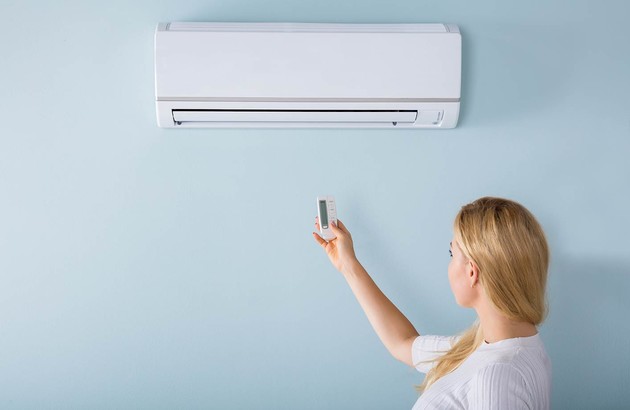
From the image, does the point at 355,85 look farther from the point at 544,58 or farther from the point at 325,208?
the point at 544,58

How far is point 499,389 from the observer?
4.89 ft

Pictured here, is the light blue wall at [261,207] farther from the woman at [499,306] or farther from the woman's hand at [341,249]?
the woman at [499,306]

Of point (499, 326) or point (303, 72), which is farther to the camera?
point (303, 72)

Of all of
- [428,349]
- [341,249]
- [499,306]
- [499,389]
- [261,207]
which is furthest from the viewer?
[261,207]

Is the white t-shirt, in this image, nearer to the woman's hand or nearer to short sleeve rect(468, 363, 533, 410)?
short sleeve rect(468, 363, 533, 410)

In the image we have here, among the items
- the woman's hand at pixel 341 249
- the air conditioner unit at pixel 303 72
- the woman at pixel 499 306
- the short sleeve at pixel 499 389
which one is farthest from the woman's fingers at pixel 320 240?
the short sleeve at pixel 499 389

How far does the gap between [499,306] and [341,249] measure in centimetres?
55

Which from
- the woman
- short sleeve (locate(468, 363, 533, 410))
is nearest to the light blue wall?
the woman

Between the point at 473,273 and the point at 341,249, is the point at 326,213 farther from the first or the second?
the point at 473,273

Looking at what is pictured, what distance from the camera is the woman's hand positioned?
6.72 ft

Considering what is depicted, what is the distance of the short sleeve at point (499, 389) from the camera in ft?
4.87

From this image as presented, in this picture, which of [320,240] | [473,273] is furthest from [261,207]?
[473,273]

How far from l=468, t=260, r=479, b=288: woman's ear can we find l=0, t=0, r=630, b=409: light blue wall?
0.58 metres

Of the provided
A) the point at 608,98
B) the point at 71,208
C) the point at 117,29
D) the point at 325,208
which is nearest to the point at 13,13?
the point at 117,29
